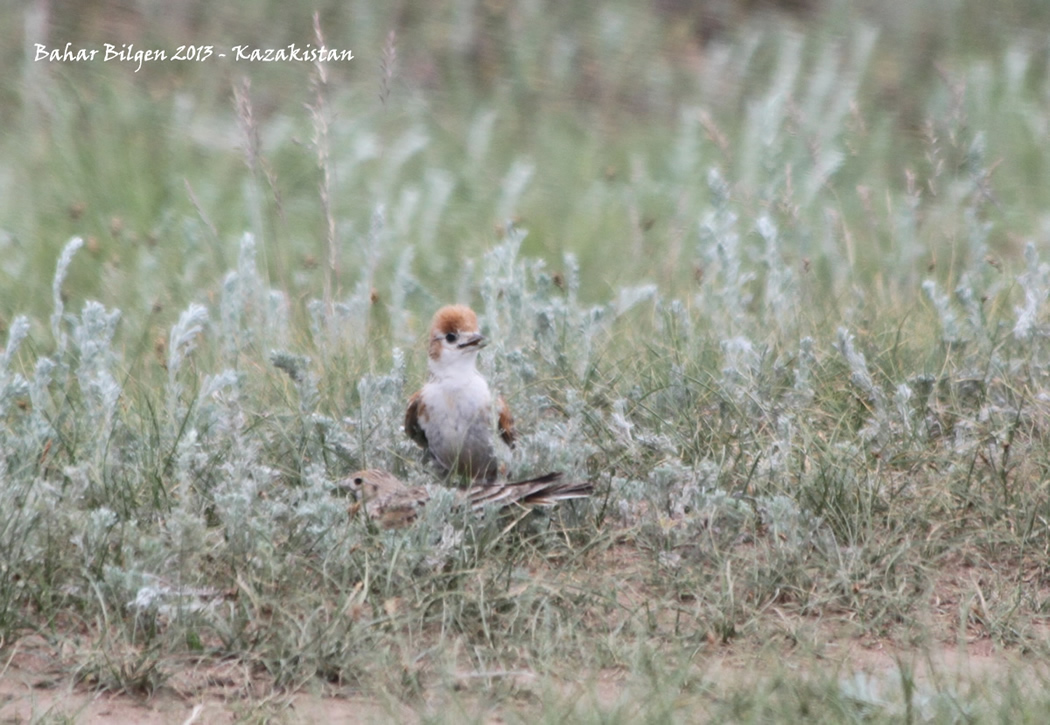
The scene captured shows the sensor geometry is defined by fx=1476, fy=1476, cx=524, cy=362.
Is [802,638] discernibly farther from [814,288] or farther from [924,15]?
[924,15]

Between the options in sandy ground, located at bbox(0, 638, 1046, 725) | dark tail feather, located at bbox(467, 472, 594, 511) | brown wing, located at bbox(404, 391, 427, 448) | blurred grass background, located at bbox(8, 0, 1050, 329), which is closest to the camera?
sandy ground, located at bbox(0, 638, 1046, 725)

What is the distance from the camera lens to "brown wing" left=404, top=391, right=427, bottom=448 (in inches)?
184

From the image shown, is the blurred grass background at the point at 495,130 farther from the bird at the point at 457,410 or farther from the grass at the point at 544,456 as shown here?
the bird at the point at 457,410

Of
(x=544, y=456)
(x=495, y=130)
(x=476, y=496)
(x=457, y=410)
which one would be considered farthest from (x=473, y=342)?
(x=495, y=130)

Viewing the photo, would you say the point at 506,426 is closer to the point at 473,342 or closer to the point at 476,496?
the point at 473,342

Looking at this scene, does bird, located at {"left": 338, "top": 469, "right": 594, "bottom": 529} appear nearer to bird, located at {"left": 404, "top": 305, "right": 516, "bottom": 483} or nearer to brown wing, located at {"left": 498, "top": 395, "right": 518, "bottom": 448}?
bird, located at {"left": 404, "top": 305, "right": 516, "bottom": 483}

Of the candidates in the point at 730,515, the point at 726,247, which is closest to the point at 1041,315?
the point at 726,247

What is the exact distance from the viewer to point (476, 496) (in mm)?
4141

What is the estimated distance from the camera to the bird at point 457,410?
14.9 ft

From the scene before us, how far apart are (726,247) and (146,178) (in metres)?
3.99

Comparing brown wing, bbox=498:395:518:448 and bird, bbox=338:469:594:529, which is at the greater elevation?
brown wing, bbox=498:395:518:448

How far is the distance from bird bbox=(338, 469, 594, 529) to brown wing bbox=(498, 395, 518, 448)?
15.4 inches

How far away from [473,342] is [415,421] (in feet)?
1.02

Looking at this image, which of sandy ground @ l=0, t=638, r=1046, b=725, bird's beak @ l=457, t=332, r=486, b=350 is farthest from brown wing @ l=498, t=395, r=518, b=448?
sandy ground @ l=0, t=638, r=1046, b=725
